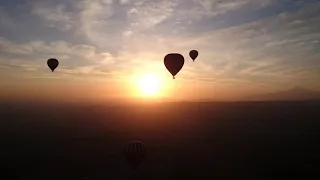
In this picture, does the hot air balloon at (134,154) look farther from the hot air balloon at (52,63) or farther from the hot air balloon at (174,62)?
the hot air balloon at (52,63)

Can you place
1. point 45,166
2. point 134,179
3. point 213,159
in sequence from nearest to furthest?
point 134,179, point 45,166, point 213,159

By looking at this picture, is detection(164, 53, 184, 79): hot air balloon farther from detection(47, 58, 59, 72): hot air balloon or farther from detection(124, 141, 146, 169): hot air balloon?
detection(47, 58, 59, 72): hot air balloon

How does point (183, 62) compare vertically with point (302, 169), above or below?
above

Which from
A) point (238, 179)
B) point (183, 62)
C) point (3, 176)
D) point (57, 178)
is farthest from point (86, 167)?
point (183, 62)

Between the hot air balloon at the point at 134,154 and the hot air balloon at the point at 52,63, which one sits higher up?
the hot air balloon at the point at 52,63

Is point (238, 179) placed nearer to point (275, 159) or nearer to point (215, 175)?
point (215, 175)

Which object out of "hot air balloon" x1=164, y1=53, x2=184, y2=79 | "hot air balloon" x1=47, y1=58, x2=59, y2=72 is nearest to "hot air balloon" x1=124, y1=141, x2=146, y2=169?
"hot air balloon" x1=164, y1=53, x2=184, y2=79

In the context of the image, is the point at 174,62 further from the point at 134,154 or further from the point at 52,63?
the point at 52,63

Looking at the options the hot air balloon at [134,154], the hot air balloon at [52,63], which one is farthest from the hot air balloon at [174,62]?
the hot air balloon at [52,63]
